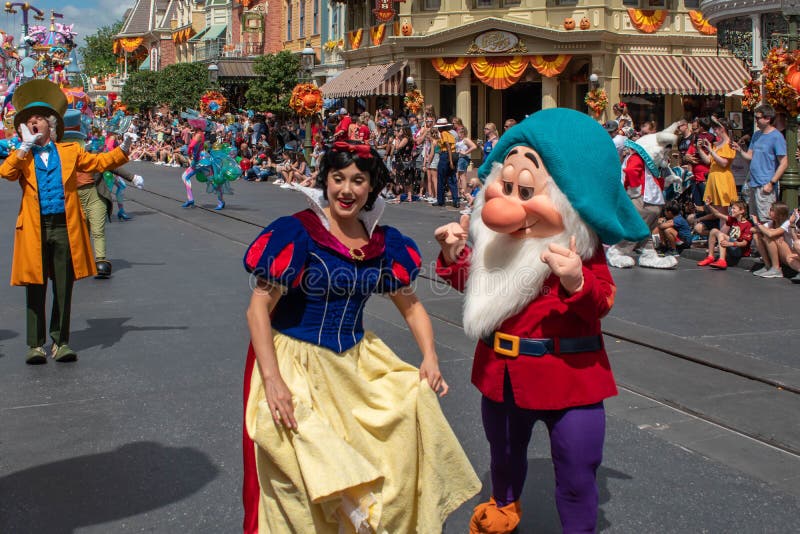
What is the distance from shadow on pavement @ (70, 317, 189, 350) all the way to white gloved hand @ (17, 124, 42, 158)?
56.8 inches

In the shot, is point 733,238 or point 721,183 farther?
point 721,183

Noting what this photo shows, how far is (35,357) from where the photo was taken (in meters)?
6.72

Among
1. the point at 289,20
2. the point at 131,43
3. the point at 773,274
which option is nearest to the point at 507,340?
the point at 773,274

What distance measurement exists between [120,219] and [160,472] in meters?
12.4

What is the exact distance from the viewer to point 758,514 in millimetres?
4137

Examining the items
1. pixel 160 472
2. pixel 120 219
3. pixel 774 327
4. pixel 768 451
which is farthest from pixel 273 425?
pixel 120 219

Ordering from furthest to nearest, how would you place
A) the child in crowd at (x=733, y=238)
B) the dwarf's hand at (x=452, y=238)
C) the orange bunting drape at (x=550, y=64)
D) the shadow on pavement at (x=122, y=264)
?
the orange bunting drape at (x=550, y=64) < the child in crowd at (x=733, y=238) < the shadow on pavement at (x=122, y=264) < the dwarf's hand at (x=452, y=238)

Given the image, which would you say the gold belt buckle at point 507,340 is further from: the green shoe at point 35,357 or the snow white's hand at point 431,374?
the green shoe at point 35,357

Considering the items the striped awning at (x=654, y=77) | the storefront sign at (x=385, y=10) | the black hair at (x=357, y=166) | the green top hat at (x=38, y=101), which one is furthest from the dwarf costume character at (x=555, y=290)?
the storefront sign at (x=385, y=10)

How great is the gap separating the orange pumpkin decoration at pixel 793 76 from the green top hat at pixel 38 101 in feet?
25.3

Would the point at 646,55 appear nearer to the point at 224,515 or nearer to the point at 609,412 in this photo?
the point at 609,412

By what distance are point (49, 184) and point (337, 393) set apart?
4.30 m

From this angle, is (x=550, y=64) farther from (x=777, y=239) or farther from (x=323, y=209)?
(x=323, y=209)

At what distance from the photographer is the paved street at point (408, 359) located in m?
4.21
